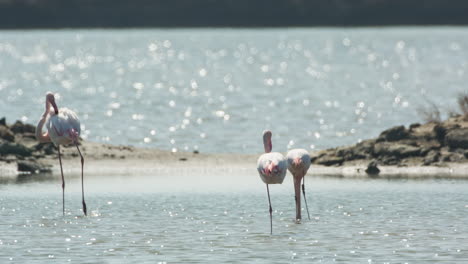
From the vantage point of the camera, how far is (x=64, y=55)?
101 m

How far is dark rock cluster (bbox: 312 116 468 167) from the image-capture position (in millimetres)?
24109

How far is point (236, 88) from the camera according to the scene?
57.3 meters

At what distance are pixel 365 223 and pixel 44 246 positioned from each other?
4.74m

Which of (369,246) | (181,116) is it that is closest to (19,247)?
(369,246)

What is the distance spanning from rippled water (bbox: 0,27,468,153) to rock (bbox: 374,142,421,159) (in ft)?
18.6

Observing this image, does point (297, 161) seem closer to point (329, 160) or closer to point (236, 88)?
point (329, 160)

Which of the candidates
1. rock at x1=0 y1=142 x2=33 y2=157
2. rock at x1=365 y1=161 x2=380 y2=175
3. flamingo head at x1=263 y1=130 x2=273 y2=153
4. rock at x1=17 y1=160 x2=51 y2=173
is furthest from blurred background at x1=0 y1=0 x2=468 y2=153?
flamingo head at x1=263 y1=130 x2=273 y2=153

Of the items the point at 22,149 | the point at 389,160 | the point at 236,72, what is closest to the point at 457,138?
the point at 389,160

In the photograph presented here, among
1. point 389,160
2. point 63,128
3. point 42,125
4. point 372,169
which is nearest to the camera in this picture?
point 63,128
